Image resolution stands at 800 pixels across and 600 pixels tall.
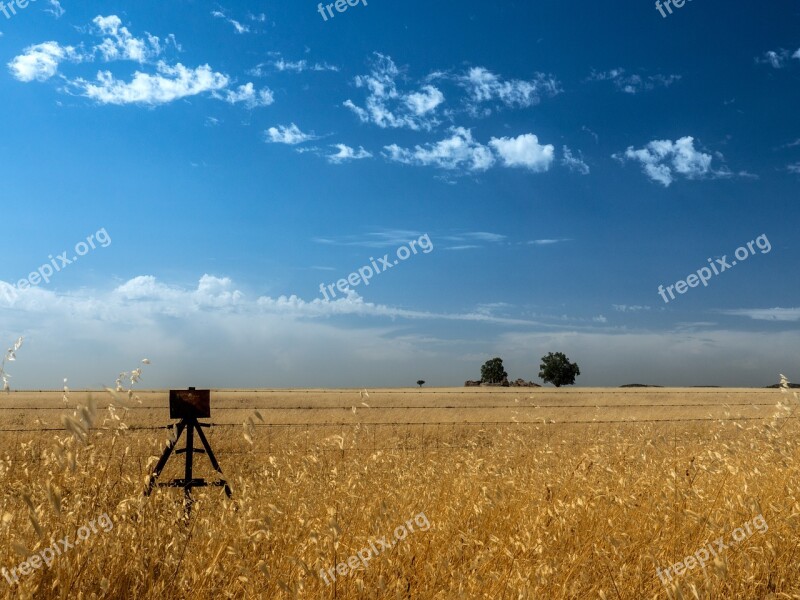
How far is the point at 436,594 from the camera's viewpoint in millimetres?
3621

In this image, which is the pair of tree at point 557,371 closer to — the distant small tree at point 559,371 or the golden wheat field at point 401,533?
the distant small tree at point 559,371

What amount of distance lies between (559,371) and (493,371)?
10587mm

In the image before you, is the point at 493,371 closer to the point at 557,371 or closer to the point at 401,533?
the point at 557,371

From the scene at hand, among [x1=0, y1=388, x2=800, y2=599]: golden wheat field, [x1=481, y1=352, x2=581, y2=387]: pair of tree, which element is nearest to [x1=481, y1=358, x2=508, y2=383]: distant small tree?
[x1=481, y1=352, x2=581, y2=387]: pair of tree

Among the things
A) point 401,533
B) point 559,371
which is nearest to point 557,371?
point 559,371

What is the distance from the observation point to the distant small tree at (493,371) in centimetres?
9500

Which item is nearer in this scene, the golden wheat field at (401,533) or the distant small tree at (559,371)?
the golden wheat field at (401,533)

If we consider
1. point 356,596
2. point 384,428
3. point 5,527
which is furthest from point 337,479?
point 384,428

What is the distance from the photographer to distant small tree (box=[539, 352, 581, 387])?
3561 inches

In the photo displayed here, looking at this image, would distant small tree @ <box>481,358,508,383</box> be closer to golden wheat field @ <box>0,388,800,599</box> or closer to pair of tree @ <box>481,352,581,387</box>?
pair of tree @ <box>481,352,581,387</box>

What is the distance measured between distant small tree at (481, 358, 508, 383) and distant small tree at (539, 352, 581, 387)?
20.4 ft

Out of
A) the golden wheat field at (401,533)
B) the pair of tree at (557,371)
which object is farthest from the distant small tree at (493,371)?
the golden wheat field at (401,533)

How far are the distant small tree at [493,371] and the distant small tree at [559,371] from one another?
621 centimetres

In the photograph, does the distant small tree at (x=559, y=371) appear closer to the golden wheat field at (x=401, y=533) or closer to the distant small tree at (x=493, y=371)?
the distant small tree at (x=493, y=371)
